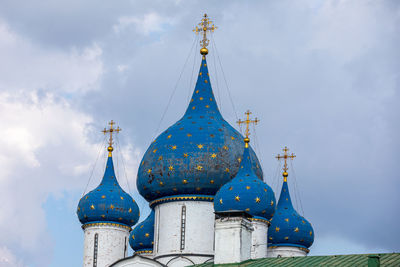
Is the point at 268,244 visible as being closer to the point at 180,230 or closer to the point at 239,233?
the point at 180,230

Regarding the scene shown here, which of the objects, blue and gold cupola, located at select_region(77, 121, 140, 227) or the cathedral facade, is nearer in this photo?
the cathedral facade

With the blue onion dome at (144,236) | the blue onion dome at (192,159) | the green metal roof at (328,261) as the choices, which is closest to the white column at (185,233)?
the blue onion dome at (192,159)

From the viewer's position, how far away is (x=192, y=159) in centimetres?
3853

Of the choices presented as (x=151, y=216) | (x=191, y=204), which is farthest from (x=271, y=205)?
(x=151, y=216)

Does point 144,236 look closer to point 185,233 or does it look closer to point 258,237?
point 185,233

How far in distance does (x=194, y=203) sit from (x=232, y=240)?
18.5 feet

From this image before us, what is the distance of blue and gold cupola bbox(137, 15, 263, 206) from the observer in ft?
126

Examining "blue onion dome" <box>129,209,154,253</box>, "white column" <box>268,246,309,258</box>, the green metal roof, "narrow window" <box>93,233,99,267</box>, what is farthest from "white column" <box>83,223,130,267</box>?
the green metal roof

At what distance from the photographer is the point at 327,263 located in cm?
3075

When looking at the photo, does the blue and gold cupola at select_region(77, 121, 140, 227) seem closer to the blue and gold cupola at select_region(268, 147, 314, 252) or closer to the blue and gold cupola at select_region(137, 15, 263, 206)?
the blue and gold cupola at select_region(137, 15, 263, 206)

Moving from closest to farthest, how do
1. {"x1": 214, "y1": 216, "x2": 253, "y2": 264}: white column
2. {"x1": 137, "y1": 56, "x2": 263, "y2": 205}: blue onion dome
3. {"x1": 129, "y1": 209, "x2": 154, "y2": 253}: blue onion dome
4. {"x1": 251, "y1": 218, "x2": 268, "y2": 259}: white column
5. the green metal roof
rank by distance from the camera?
the green metal roof
{"x1": 214, "y1": 216, "x2": 253, "y2": 264}: white column
{"x1": 251, "y1": 218, "x2": 268, "y2": 259}: white column
{"x1": 137, "y1": 56, "x2": 263, "y2": 205}: blue onion dome
{"x1": 129, "y1": 209, "x2": 154, "y2": 253}: blue onion dome

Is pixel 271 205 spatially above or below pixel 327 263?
above

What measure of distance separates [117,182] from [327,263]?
530 inches

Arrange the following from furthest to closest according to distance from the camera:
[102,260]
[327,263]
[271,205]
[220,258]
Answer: [102,260] → [271,205] → [220,258] → [327,263]
